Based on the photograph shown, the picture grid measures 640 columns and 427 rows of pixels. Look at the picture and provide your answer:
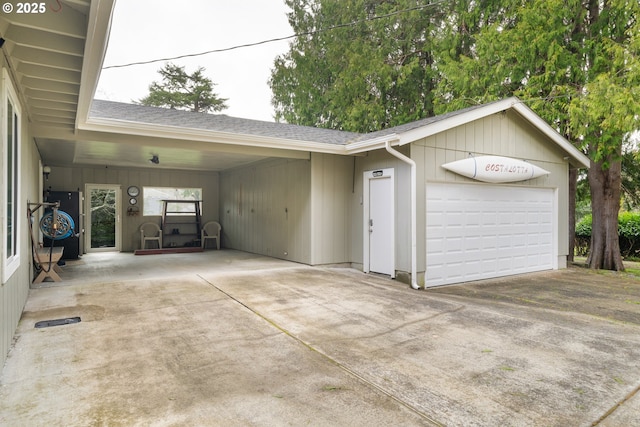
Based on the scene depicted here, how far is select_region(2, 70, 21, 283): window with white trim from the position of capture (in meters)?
2.64

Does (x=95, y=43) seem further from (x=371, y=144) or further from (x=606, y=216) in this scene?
(x=606, y=216)

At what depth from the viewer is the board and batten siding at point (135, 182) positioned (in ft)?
29.8

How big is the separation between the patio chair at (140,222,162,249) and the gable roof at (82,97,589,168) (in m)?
4.03

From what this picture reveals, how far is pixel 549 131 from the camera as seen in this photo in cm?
719

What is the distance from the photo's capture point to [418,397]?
7.45 feet

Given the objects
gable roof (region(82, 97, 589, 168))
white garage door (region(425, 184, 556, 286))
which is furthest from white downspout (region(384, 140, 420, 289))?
white garage door (region(425, 184, 556, 286))

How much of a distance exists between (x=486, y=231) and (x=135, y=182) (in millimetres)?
8534

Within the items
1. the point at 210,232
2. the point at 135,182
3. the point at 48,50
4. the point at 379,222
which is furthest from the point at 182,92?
the point at 48,50

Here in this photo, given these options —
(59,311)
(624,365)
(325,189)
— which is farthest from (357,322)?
(325,189)

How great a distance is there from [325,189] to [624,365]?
16.5ft

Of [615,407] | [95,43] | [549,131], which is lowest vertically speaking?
[615,407]

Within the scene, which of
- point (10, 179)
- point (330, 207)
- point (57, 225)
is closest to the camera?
point (10, 179)

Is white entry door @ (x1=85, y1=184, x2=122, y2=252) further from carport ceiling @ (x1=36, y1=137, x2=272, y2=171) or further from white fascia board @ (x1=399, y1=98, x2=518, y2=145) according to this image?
white fascia board @ (x1=399, y1=98, x2=518, y2=145)

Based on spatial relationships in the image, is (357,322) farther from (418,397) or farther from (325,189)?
(325,189)
